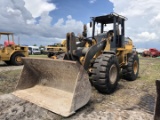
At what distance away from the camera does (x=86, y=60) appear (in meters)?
4.89

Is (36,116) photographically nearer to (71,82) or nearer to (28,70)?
(71,82)

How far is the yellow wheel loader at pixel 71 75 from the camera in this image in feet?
12.8

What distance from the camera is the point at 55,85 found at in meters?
4.88

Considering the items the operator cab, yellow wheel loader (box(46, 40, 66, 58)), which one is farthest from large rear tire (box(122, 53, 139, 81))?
yellow wheel loader (box(46, 40, 66, 58))

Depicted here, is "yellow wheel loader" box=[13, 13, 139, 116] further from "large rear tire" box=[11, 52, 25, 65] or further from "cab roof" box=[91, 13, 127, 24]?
"large rear tire" box=[11, 52, 25, 65]

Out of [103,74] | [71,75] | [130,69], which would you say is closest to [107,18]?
[130,69]

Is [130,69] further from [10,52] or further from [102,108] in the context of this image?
[10,52]

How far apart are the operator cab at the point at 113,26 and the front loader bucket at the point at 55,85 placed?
2.14 metres

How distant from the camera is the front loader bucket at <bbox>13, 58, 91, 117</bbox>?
12.5 ft

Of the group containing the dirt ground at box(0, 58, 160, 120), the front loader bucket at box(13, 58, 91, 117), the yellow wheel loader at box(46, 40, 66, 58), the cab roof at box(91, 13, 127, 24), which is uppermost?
the cab roof at box(91, 13, 127, 24)

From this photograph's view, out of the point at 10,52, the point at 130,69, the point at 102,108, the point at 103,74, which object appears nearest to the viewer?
the point at 102,108

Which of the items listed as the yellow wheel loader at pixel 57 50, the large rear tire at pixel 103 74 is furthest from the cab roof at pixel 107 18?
the yellow wheel loader at pixel 57 50

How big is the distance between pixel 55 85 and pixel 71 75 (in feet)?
2.25

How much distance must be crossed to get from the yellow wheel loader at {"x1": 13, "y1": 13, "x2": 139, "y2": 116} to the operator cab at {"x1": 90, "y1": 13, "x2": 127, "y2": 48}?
3cm
